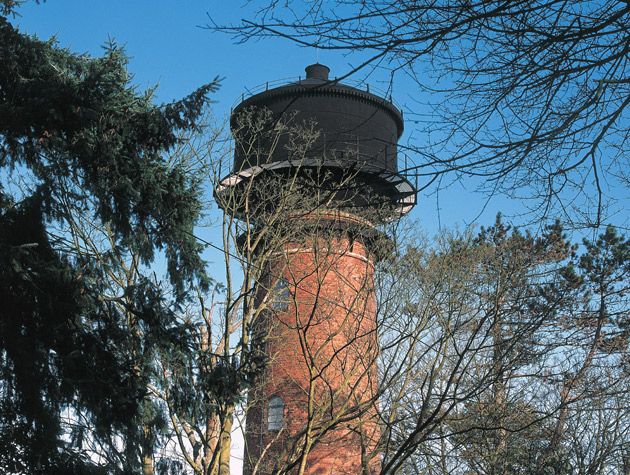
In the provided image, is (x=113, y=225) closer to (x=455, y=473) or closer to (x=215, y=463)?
(x=215, y=463)

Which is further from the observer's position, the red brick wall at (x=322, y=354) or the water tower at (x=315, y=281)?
Answer: the red brick wall at (x=322, y=354)

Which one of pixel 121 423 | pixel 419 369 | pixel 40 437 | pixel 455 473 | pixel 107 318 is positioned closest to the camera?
pixel 40 437

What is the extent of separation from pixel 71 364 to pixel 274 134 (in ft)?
24.4

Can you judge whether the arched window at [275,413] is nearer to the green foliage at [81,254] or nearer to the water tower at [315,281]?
the water tower at [315,281]

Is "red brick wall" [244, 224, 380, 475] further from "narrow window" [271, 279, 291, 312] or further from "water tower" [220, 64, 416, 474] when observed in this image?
"narrow window" [271, 279, 291, 312]

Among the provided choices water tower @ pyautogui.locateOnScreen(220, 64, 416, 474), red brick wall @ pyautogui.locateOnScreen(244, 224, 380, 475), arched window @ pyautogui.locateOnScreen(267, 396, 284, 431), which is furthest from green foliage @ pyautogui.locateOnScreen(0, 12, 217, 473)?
arched window @ pyautogui.locateOnScreen(267, 396, 284, 431)

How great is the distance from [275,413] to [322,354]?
3563 mm

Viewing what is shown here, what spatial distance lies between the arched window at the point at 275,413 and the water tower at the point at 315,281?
0.07 feet

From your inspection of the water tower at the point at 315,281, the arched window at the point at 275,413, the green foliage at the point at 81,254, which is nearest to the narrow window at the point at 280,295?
the water tower at the point at 315,281

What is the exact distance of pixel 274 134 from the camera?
1362cm

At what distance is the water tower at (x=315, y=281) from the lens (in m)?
10.7

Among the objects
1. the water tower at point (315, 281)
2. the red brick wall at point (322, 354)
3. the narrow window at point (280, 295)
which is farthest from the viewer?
the narrow window at point (280, 295)

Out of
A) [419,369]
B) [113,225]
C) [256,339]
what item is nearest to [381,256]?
[419,369]

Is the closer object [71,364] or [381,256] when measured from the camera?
[71,364]
